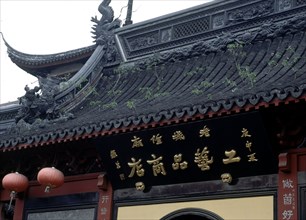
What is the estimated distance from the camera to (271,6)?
397 inches

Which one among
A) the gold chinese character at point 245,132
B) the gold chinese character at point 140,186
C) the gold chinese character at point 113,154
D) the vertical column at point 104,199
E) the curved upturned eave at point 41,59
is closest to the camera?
the gold chinese character at point 245,132

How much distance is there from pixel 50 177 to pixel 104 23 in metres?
4.21

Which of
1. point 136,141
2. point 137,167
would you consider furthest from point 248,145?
point 137,167

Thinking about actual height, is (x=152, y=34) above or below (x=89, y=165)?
above

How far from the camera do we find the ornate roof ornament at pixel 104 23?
11.8m

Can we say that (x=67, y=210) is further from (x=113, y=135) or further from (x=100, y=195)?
(x=113, y=135)

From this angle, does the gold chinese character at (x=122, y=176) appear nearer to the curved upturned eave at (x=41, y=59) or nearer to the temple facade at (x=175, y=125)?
the temple facade at (x=175, y=125)

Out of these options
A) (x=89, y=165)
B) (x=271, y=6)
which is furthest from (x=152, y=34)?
(x=89, y=165)

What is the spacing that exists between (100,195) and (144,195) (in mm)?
817

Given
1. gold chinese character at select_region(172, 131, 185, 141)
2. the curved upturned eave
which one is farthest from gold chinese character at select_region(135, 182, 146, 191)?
the curved upturned eave

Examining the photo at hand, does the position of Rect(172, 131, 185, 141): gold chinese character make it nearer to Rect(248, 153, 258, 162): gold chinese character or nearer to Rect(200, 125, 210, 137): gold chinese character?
Rect(200, 125, 210, 137): gold chinese character

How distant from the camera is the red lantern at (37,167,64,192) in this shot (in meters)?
8.78

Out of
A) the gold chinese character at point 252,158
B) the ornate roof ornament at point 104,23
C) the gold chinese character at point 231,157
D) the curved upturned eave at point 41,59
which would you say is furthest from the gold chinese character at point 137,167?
the curved upturned eave at point 41,59

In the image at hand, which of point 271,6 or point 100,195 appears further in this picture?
point 271,6
